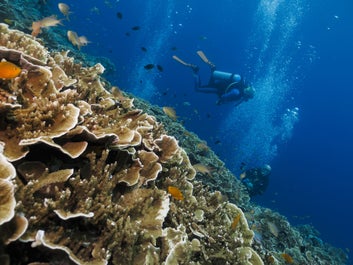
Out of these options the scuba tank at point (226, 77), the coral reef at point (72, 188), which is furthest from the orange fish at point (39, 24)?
the scuba tank at point (226, 77)

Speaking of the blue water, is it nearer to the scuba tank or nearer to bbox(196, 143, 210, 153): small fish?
the scuba tank

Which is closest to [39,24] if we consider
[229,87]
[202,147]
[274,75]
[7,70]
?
[7,70]

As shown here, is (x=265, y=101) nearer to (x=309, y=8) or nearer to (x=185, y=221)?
(x=309, y=8)

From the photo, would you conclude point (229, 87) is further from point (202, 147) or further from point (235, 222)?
point (235, 222)

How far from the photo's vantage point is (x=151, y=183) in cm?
339

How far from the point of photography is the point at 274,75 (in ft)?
289

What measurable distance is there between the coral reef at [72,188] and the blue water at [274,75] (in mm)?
47191

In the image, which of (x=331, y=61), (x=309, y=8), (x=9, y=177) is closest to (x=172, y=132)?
(x=9, y=177)

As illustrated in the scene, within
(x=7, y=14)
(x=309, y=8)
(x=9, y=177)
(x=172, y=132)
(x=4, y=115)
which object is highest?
(x=309, y=8)

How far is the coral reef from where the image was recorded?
2.01m

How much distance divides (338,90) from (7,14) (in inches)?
4497

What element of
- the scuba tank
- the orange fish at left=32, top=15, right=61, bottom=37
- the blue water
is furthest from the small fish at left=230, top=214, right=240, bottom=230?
the blue water

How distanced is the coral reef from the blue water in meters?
47.2

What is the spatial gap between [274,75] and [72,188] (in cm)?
9244
